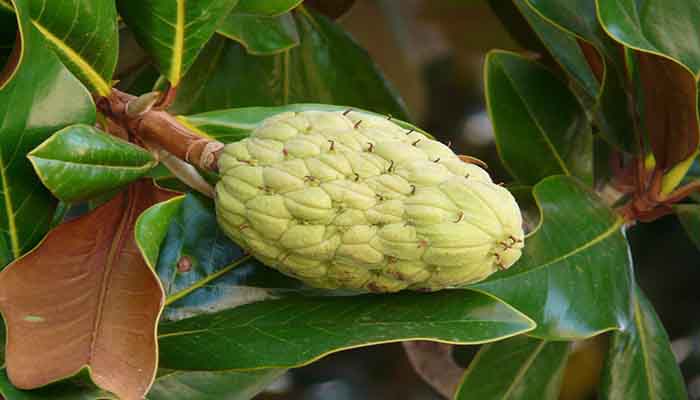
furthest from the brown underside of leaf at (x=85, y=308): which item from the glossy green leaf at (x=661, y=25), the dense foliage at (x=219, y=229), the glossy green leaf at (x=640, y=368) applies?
the glossy green leaf at (x=640, y=368)

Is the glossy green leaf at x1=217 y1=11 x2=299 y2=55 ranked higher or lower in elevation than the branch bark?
higher

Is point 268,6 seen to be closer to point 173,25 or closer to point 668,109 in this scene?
point 173,25

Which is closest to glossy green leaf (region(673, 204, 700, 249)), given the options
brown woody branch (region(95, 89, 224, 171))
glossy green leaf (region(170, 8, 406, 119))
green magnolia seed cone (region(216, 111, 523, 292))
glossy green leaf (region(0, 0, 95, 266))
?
glossy green leaf (region(170, 8, 406, 119))

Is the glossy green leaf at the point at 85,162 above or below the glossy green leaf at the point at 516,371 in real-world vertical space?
above

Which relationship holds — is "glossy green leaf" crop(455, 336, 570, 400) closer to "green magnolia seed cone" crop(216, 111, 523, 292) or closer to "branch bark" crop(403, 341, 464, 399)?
"branch bark" crop(403, 341, 464, 399)

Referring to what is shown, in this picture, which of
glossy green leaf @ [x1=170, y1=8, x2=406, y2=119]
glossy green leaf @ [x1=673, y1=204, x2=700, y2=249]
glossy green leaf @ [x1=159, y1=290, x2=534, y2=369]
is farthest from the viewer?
glossy green leaf @ [x1=170, y1=8, x2=406, y2=119]

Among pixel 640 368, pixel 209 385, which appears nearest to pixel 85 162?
pixel 209 385

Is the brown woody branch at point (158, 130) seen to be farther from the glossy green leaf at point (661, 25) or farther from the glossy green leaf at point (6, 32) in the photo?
the glossy green leaf at point (661, 25)

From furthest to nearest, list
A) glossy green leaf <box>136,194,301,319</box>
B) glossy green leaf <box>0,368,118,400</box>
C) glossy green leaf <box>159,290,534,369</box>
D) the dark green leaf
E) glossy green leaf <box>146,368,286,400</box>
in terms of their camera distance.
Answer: the dark green leaf < glossy green leaf <box>146,368,286,400</box> < glossy green leaf <box>136,194,301,319</box> < glossy green leaf <box>159,290,534,369</box> < glossy green leaf <box>0,368,118,400</box>
